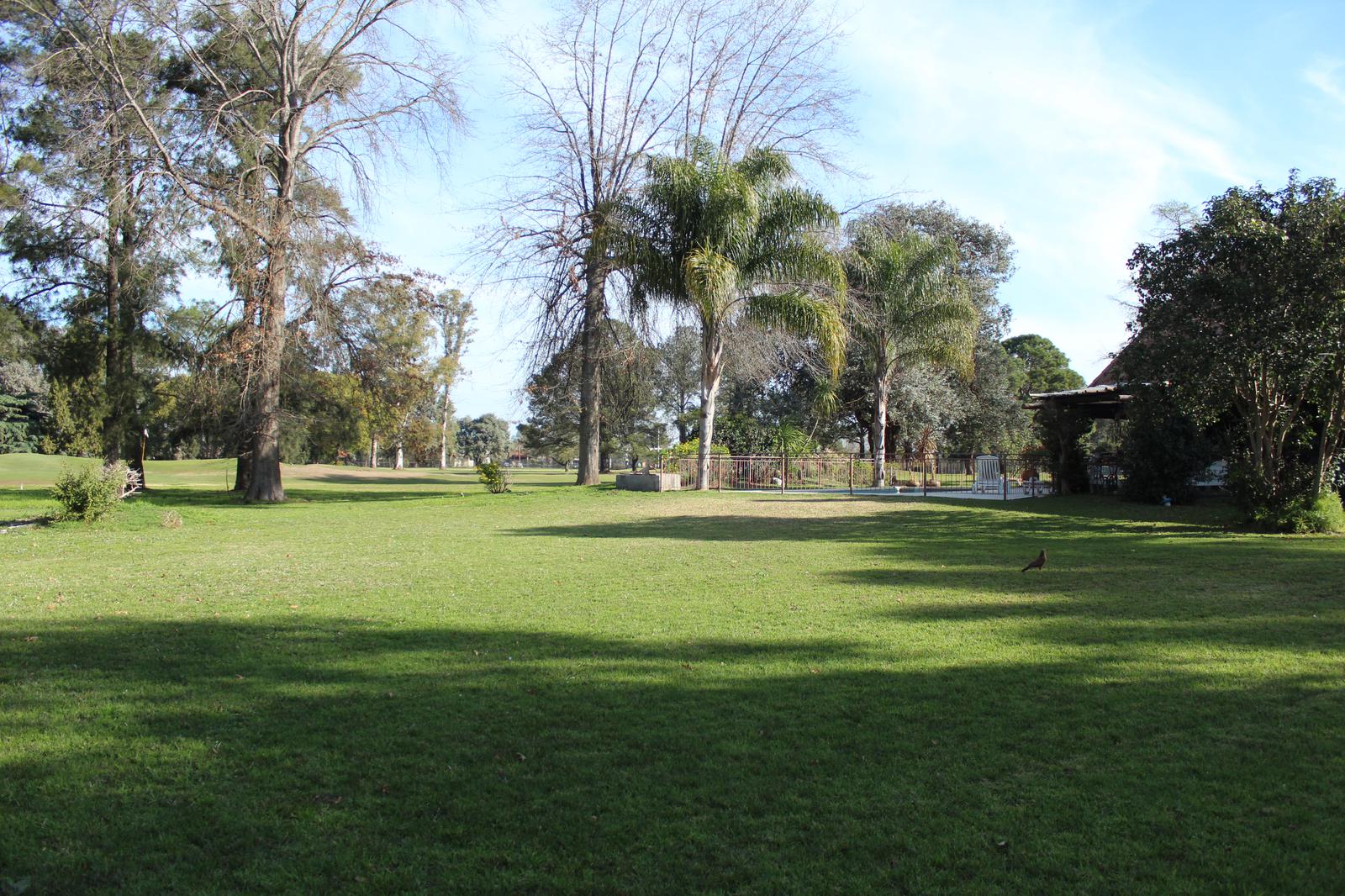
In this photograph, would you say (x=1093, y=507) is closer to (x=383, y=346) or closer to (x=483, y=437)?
(x=383, y=346)

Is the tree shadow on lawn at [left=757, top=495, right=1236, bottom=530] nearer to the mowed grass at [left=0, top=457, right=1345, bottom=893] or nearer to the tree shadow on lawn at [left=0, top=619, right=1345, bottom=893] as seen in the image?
the mowed grass at [left=0, top=457, right=1345, bottom=893]

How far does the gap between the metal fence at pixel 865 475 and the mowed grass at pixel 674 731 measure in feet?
57.9

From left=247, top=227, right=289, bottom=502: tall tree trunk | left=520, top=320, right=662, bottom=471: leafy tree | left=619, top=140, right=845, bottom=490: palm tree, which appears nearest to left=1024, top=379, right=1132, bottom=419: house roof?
left=619, top=140, right=845, bottom=490: palm tree

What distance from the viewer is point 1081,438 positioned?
85.9ft

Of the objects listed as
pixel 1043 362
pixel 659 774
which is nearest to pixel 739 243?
pixel 659 774

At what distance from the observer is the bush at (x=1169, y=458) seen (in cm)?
2114

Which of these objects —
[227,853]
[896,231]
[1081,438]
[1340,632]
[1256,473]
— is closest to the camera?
[227,853]

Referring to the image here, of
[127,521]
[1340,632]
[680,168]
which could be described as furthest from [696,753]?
[680,168]

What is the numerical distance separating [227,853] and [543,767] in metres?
1.39

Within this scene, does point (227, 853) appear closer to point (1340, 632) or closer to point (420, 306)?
point (1340, 632)

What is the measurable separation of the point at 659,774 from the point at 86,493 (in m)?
15.5

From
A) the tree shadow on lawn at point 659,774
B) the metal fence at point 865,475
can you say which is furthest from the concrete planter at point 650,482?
the tree shadow on lawn at point 659,774

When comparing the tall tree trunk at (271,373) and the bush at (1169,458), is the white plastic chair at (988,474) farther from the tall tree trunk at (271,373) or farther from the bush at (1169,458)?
the tall tree trunk at (271,373)

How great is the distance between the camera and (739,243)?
24641 millimetres
